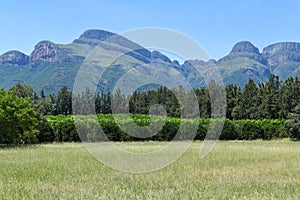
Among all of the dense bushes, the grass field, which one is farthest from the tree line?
the grass field

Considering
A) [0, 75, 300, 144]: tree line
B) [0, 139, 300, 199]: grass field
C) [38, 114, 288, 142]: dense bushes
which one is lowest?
[0, 139, 300, 199]: grass field

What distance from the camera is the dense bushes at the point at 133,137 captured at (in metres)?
33.9

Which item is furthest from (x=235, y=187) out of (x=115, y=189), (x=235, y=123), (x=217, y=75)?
(x=235, y=123)

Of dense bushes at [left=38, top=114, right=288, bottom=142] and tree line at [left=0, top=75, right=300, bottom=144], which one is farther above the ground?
tree line at [left=0, top=75, right=300, bottom=144]

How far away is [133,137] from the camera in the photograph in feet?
124

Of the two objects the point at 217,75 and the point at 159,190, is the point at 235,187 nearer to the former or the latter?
the point at 159,190

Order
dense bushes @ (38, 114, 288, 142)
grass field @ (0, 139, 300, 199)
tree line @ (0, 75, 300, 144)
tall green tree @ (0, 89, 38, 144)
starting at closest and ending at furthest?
grass field @ (0, 139, 300, 199) < tall green tree @ (0, 89, 38, 144) < tree line @ (0, 75, 300, 144) < dense bushes @ (38, 114, 288, 142)

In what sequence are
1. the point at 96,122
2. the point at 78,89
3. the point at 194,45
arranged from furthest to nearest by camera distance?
the point at 96,122 → the point at 78,89 → the point at 194,45

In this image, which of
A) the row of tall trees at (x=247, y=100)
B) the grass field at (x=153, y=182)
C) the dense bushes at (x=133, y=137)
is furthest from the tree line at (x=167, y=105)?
the grass field at (x=153, y=182)

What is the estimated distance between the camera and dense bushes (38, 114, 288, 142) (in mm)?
33906

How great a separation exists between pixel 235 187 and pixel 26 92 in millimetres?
42353

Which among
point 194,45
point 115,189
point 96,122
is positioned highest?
point 194,45

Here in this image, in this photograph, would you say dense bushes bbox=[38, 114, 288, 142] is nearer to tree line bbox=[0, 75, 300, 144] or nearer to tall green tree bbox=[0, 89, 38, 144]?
tree line bbox=[0, 75, 300, 144]

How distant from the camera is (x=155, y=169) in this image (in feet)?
47.2
